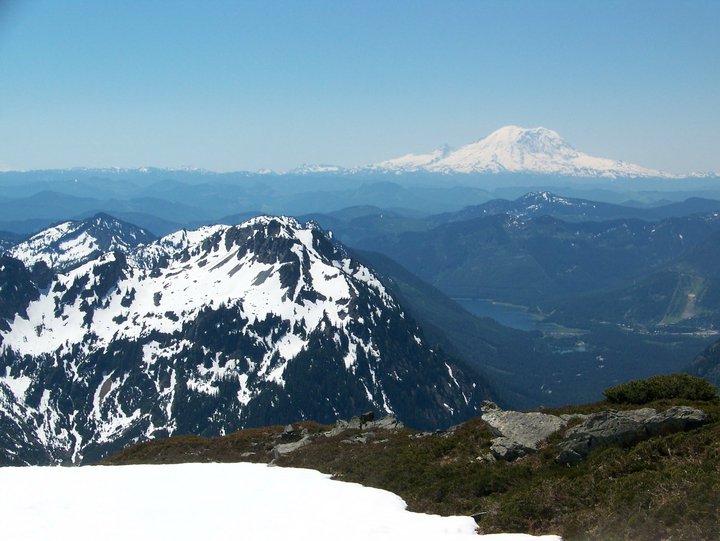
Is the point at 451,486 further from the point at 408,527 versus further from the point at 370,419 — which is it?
the point at 370,419

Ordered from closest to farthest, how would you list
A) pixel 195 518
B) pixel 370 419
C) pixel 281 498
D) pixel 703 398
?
pixel 195 518, pixel 281 498, pixel 703 398, pixel 370 419

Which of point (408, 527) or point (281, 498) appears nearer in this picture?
point (408, 527)

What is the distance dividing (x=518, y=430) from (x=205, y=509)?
19168mm

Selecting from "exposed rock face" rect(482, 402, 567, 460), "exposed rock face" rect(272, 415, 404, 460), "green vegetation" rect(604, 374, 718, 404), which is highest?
"green vegetation" rect(604, 374, 718, 404)

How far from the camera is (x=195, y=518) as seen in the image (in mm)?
27156

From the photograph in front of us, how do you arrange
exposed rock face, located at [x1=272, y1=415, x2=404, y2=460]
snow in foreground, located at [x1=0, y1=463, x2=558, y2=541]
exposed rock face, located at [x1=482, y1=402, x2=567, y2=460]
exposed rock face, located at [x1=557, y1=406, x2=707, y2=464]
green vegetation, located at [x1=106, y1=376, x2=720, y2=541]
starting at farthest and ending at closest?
exposed rock face, located at [x1=272, y1=415, x2=404, y2=460] < exposed rock face, located at [x1=482, y1=402, x2=567, y2=460] < exposed rock face, located at [x1=557, y1=406, x2=707, y2=464] < snow in foreground, located at [x1=0, y1=463, x2=558, y2=541] < green vegetation, located at [x1=106, y1=376, x2=720, y2=541]

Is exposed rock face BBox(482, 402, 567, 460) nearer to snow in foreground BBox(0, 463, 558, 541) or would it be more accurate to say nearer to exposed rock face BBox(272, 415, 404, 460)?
snow in foreground BBox(0, 463, 558, 541)

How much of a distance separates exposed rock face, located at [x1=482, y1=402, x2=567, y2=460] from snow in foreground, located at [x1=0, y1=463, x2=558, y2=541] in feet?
23.8

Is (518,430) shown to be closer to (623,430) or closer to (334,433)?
(623,430)

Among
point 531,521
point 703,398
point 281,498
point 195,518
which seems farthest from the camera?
point 703,398

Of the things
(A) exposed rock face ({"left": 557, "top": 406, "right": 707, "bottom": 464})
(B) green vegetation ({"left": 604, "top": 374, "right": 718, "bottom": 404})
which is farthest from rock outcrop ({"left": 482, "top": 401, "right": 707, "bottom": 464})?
(B) green vegetation ({"left": 604, "top": 374, "right": 718, "bottom": 404})

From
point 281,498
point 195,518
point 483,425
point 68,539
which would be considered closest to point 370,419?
point 483,425

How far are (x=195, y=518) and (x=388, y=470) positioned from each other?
11.8 metres

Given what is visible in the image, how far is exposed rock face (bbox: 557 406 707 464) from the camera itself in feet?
89.9
